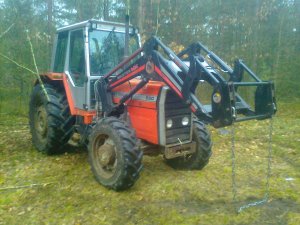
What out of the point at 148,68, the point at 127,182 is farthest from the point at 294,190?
the point at 148,68

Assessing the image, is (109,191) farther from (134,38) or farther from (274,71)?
(274,71)

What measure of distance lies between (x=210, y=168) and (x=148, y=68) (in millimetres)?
2285

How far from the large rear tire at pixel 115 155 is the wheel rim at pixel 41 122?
6.63 feet

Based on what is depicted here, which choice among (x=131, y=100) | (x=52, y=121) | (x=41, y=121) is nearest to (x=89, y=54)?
(x=131, y=100)

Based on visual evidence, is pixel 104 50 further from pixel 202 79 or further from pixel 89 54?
pixel 202 79

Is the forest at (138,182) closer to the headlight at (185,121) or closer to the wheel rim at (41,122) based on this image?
the wheel rim at (41,122)

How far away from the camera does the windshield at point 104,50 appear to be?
6082 millimetres

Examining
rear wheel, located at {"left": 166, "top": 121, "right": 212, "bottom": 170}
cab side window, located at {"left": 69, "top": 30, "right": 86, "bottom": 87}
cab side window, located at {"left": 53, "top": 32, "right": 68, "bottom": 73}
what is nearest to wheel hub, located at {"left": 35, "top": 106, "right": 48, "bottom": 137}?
cab side window, located at {"left": 53, "top": 32, "right": 68, "bottom": 73}

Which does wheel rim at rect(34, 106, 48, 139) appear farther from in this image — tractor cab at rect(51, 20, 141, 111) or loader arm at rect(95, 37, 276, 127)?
loader arm at rect(95, 37, 276, 127)

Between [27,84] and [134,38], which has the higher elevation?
[134,38]

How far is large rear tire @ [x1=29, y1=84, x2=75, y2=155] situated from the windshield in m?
1.25

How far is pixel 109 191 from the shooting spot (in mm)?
5023

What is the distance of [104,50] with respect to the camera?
20.4 ft

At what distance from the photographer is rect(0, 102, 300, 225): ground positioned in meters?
4.25
